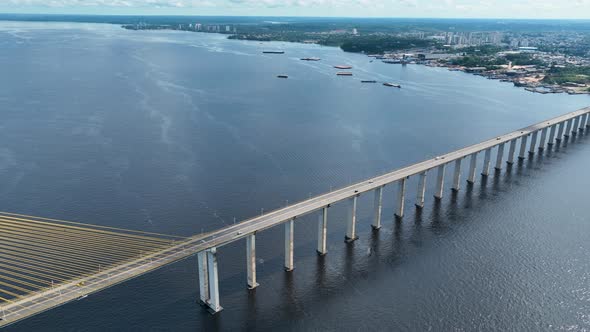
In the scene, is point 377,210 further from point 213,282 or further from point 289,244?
point 213,282

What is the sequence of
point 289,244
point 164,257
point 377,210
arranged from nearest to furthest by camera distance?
point 164,257 < point 289,244 < point 377,210

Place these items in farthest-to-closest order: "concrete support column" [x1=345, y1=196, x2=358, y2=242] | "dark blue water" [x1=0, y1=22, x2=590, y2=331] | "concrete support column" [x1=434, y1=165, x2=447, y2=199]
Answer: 1. "concrete support column" [x1=434, y1=165, x2=447, y2=199]
2. "concrete support column" [x1=345, y1=196, x2=358, y2=242]
3. "dark blue water" [x1=0, y1=22, x2=590, y2=331]

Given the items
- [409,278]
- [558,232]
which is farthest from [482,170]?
[409,278]

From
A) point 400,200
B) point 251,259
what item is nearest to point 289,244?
point 251,259

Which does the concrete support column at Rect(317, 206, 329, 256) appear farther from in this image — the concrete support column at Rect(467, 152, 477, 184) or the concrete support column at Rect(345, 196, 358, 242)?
the concrete support column at Rect(467, 152, 477, 184)

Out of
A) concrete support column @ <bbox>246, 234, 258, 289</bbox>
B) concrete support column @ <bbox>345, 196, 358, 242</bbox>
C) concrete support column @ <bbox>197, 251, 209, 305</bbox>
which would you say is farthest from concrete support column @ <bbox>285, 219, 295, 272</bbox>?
concrete support column @ <bbox>197, 251, 209, 305</bbox>

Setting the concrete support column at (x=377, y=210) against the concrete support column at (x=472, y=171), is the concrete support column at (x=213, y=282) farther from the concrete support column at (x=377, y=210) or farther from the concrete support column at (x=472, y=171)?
the concrete support column at (x=472, y=171)
